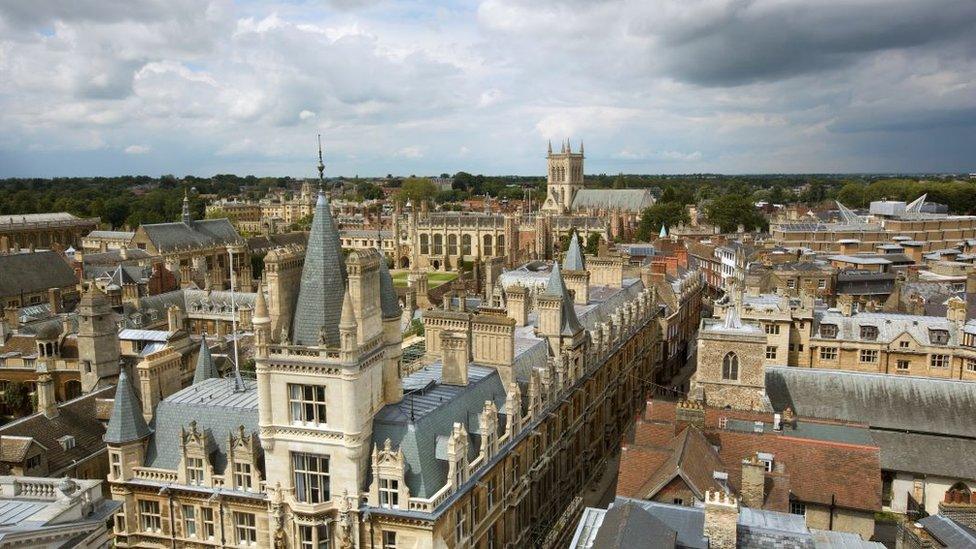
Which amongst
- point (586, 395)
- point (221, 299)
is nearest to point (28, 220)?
point (221, 299)

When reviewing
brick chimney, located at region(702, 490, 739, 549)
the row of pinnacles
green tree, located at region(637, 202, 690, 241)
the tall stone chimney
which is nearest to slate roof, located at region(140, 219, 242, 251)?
green tree, located at region(637, 202, 690, 241)

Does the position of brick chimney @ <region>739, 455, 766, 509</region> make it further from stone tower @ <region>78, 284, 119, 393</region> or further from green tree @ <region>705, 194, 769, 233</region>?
green tree @ <region>705, 194, 769, 233</region>

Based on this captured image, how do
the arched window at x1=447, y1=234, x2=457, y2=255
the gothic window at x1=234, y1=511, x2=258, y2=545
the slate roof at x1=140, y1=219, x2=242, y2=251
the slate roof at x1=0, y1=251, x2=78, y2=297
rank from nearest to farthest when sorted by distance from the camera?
the gothic window at x1=234, y1=511, x2=258, y2=545 < the slate roof at x1=0, y1=251, x2=78, y2=297 < the slate roof at x1=140, y1=219, x2=242, y2=251 < the arched window at x1=447, y1=234, x2=457, y2=255

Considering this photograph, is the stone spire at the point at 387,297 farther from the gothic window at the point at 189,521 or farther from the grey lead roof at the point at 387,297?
the gothic window at the point at 189,521

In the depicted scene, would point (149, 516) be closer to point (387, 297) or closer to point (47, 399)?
point (47, 399)

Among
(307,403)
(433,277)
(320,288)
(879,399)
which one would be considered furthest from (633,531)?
(433,277)
